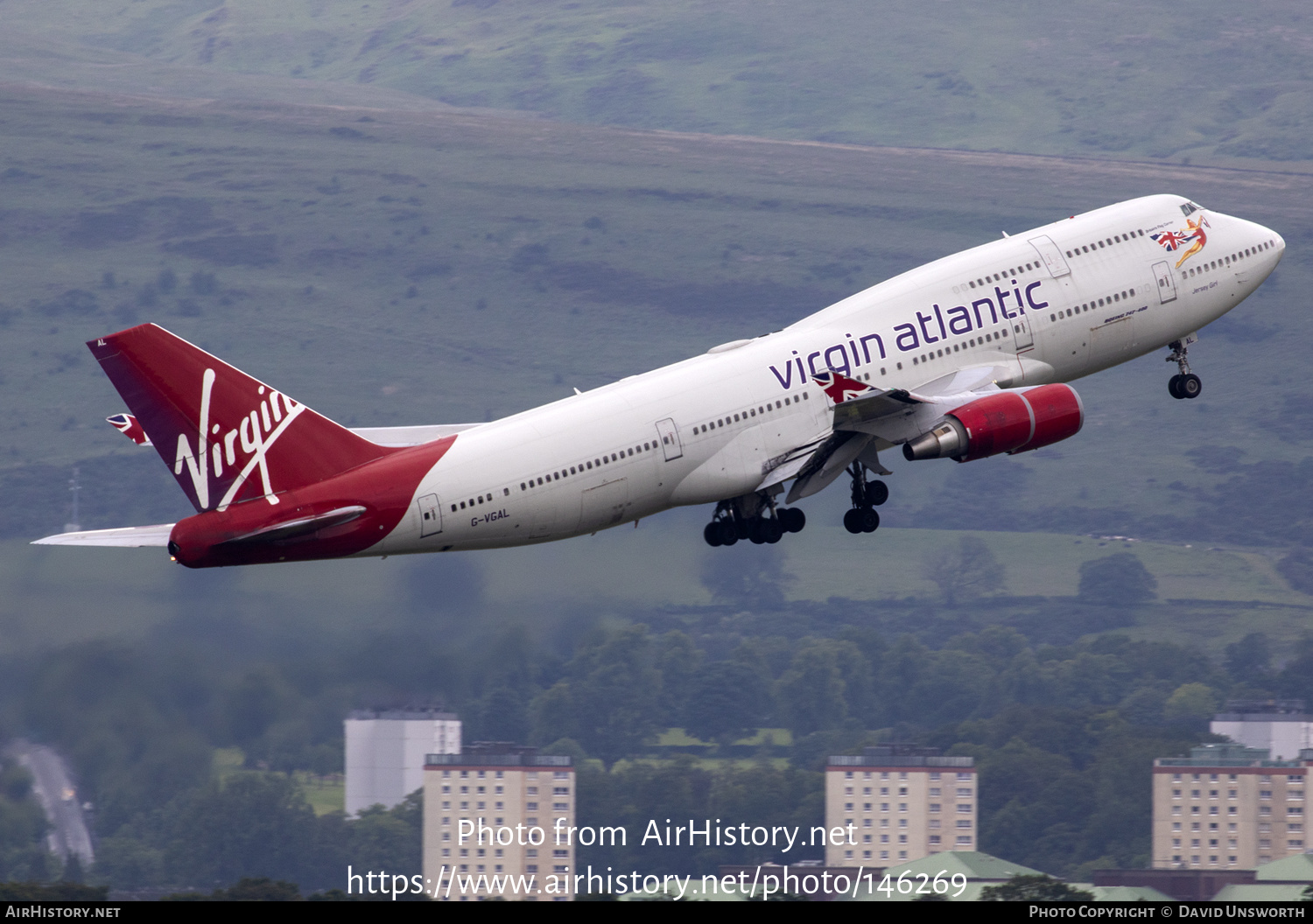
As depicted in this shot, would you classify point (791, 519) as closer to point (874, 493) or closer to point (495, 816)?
point (874, 493)

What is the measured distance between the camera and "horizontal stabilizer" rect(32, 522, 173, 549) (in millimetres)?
45969

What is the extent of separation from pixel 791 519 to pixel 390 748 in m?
72.9

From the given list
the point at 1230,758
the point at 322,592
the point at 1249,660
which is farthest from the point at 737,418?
the point at 1249,660

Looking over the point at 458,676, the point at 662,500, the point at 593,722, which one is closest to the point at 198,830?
the point at 458,676

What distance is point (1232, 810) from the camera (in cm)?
12062

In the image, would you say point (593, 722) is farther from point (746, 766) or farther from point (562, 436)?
point (562, 436)

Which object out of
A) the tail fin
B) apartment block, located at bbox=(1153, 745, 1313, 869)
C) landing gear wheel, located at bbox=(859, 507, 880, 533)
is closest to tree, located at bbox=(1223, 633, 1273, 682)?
apartment block, located at bbox=(1153, 745, 1313, 869)

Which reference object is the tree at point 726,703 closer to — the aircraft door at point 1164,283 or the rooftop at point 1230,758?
the rooftop at point 1230,758

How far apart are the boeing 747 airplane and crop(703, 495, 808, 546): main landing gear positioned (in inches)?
2.7

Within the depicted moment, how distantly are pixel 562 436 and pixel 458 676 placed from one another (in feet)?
220

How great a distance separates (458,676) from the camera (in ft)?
376

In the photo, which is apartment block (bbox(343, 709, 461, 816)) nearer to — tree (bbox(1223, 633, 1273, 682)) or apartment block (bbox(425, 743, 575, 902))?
apartment block (bbox(425, 743, 575, 902))

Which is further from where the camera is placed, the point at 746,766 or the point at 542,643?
the point at 746,766

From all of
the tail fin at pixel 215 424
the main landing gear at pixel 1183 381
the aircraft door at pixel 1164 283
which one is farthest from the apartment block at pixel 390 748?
the tail fin at pixel 215 424
